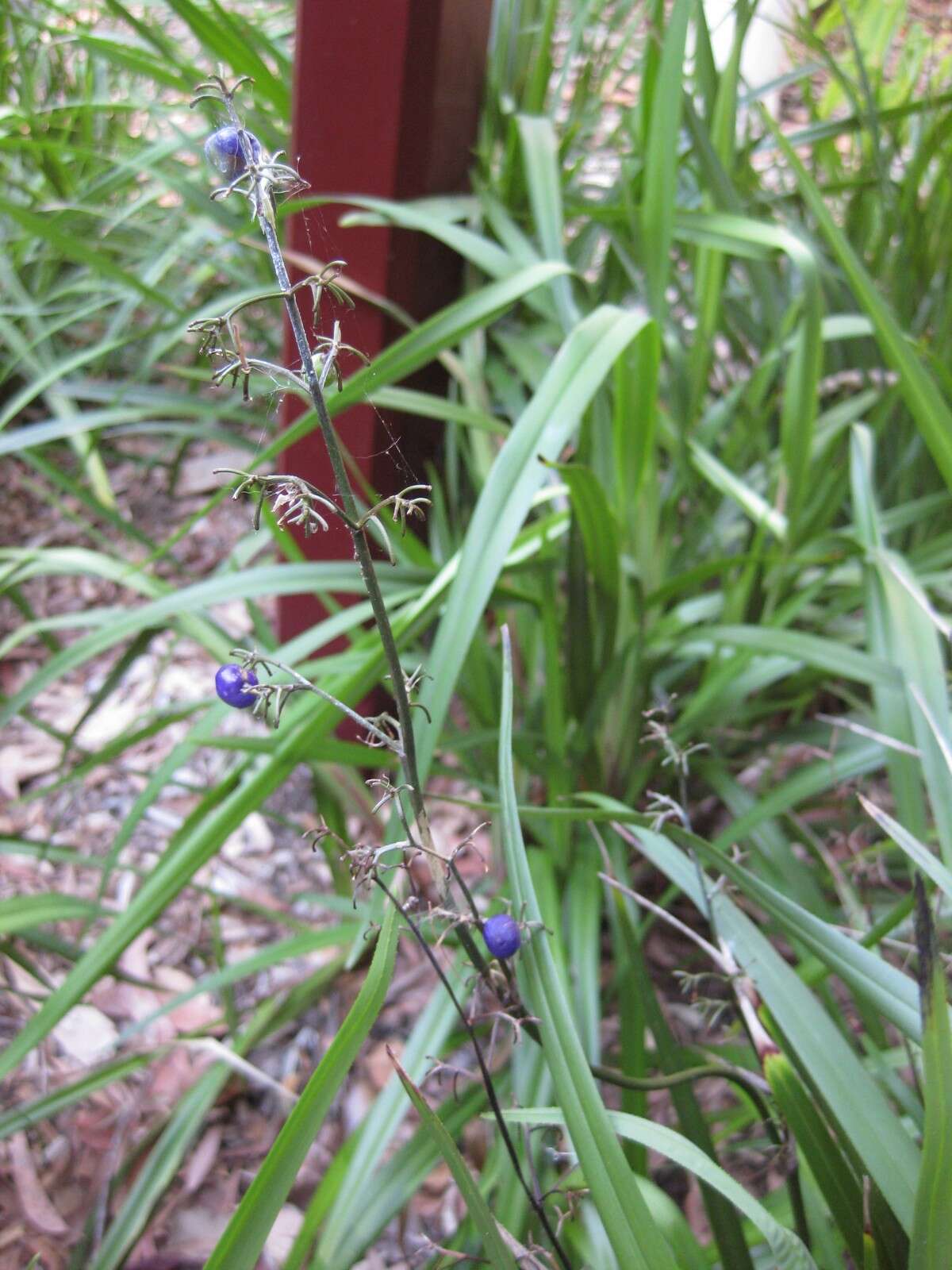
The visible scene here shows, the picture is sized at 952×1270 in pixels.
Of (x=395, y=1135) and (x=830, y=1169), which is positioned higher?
(x=830, y=1169)

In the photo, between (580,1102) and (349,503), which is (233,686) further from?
(580,1102)

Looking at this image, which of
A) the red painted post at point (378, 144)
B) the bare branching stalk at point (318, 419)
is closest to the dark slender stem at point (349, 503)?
the bare branching stalk at point (318, 419)

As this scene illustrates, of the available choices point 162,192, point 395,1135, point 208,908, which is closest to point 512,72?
point 162,192

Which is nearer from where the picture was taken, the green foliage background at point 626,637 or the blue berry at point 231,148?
the blue berry at point 231,148

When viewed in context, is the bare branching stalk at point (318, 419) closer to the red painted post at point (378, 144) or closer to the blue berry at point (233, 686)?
the blue berry at point (233, 686)

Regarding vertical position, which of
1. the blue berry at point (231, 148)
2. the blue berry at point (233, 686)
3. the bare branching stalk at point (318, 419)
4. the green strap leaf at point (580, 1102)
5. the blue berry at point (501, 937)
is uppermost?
the blue berry at point (231, 148)

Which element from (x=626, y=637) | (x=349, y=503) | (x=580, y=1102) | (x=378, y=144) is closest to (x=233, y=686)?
(x=349, y=503)

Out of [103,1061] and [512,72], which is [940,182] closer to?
[512,72]

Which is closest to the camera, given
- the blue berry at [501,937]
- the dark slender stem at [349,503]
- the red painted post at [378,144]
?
the dark slender stem at [349,503]
